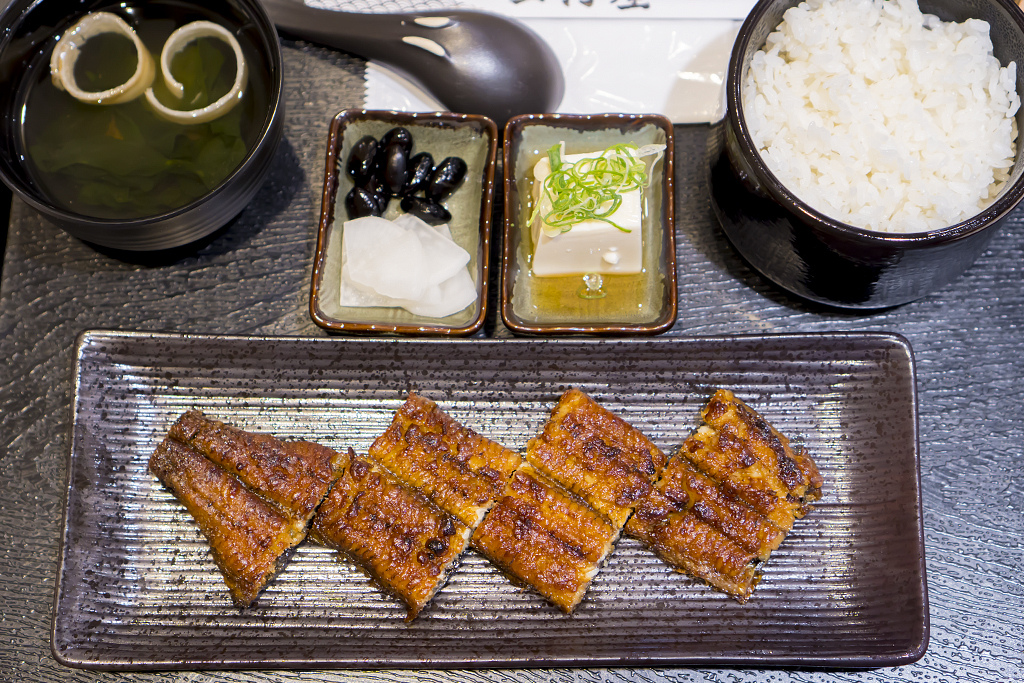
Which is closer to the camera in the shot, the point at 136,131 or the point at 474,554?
the point at 474,554

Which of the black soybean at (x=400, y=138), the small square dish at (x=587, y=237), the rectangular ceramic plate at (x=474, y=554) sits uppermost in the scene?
the black soybean at (x=400, y=138)

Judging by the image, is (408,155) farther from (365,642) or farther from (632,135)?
(365,642)

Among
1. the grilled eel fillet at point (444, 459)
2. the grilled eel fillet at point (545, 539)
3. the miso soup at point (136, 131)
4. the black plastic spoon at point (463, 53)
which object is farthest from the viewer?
the black plastic spoon at point (463, 53)

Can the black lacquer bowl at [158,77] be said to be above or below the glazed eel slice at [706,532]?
above

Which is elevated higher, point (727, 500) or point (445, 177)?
point (445, 177)

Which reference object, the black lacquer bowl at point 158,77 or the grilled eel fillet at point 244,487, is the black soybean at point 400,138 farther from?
the grilled eel fillet at point 244,487

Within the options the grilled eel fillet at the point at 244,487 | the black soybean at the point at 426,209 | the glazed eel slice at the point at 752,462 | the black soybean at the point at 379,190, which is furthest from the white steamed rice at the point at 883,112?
the grilled eel fillet at the point at 244,487

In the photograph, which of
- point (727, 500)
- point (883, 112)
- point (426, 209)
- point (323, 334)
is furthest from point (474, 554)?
point (883, 112)

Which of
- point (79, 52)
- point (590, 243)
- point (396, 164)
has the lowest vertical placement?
point (590, 243)

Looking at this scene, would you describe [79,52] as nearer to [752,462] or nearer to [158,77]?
[158,77]
